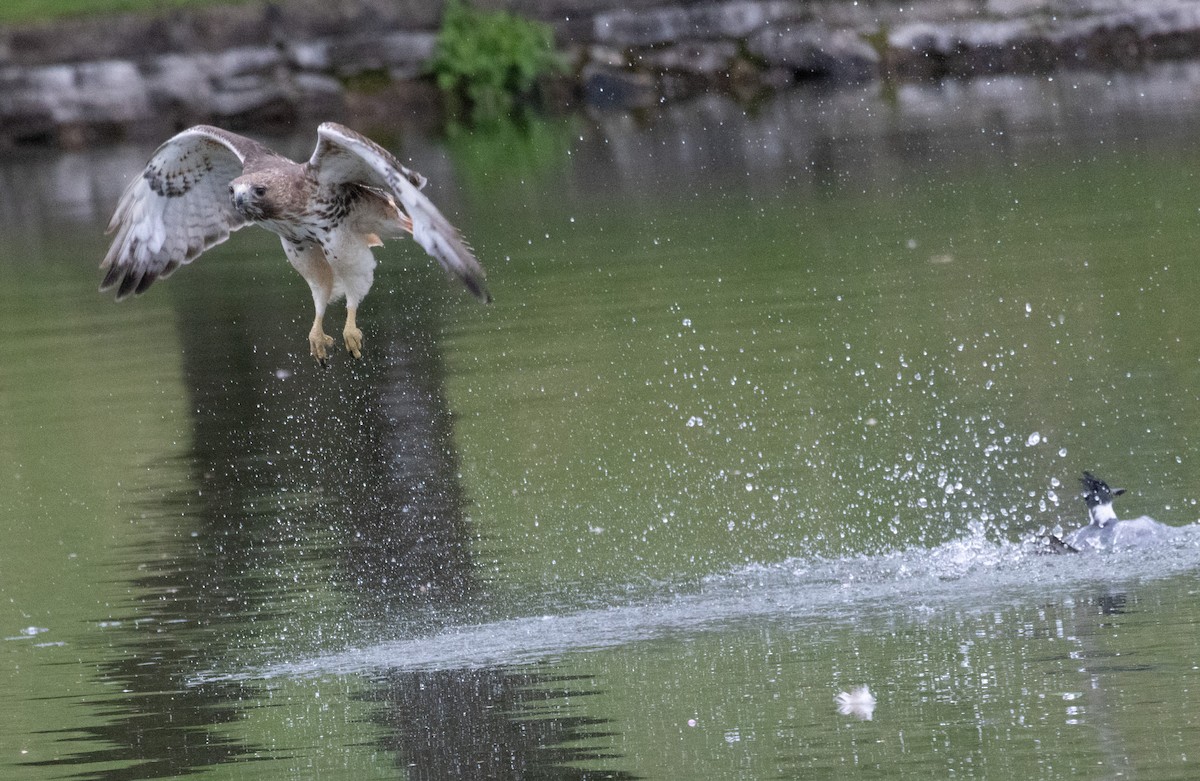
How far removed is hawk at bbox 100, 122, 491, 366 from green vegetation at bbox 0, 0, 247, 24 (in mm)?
25236

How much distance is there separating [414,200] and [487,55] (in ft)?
85.9

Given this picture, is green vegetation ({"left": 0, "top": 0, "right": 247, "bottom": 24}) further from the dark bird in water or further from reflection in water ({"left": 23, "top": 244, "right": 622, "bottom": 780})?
the dark bird in water

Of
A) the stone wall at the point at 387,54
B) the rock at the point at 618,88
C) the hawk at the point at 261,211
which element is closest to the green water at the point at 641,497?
the hawk at the point at 261,211

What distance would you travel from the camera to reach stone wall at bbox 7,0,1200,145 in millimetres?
33281

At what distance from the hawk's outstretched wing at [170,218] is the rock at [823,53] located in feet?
78.6

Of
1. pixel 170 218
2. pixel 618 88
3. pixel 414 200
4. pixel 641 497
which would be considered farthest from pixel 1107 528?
Answer: pixel 618 88

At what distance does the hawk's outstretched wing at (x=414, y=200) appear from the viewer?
7.99 meters

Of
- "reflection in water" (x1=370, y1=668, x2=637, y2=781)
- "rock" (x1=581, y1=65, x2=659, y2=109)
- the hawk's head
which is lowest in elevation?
"reflection in water" (x1=370, y1=668, x2=637, y2=781)

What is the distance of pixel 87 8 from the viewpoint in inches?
1357

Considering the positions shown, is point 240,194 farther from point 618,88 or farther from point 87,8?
point 87,8

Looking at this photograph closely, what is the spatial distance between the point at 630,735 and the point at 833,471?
394cm

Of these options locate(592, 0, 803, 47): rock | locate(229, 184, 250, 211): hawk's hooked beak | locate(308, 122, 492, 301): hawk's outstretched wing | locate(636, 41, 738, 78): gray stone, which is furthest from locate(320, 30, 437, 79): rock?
locate(308, 122, 492, 301): hawk's outstretched wing

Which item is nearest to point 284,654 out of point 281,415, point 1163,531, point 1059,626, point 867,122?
point 1059,626

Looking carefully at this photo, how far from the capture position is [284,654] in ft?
29.5
